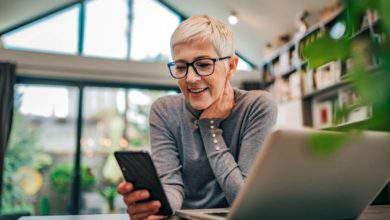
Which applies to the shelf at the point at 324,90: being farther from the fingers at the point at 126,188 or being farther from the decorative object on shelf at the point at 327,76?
the fingers at the point at 126,188

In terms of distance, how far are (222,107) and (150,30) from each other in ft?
16.3

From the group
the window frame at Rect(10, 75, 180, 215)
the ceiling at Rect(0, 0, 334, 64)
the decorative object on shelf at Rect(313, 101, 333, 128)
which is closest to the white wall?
the window frame at Rect(10, 75, 180, 215)

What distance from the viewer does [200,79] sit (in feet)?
3.72

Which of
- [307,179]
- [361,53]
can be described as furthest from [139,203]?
[361,53]

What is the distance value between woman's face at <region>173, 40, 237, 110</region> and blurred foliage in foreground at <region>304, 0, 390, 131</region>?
91 centimetres

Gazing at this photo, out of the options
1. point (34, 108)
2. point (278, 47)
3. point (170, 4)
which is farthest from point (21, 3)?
point (278, 47)

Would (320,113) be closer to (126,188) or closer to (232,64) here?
(232,64)

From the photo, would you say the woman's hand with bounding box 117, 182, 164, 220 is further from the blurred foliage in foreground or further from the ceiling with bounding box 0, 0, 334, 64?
the ceiling with bounding box 0, 0, 334, 64

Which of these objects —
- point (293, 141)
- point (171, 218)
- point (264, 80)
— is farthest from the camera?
point (264, 80)

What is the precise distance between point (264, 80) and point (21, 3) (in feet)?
10.8

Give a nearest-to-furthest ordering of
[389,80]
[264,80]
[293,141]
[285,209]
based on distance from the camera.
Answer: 1. [389,80]
2. [293,141]
3. [285,209]
4. [264,80]

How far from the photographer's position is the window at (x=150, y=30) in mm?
5871

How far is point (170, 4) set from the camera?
6.16 m

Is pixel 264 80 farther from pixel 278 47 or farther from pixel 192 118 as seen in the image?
pixel 192 118
